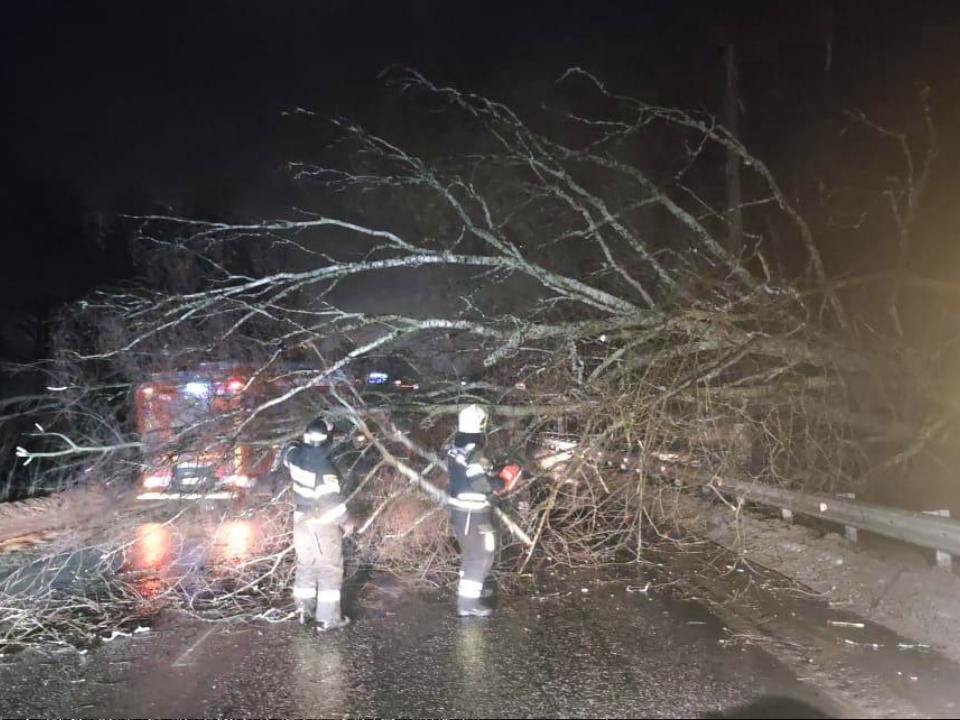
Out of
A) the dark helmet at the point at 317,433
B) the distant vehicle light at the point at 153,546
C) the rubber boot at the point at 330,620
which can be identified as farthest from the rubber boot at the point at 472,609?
the distant vehicle light at the point at 153,546

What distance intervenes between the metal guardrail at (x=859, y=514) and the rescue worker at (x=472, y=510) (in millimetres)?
2088

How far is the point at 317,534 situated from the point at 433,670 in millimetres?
1394

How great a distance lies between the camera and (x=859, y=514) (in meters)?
5.61

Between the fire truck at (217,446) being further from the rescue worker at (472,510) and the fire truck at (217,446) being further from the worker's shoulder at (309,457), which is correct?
the rescue worker at (472,510)

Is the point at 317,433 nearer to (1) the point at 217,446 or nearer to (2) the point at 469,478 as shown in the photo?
(2) the point at 469,478

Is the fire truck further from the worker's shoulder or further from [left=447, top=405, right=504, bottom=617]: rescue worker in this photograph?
[left=447, top=405, right=504, bottom=617]: rescue worker

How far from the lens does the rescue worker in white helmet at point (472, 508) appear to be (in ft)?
17.2

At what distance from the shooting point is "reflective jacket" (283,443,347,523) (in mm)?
5250

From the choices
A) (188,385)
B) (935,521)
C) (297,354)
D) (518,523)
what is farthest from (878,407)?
(188,385)

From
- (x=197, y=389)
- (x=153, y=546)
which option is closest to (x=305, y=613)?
(x=153, y=546)

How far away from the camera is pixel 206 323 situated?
888 centimetres

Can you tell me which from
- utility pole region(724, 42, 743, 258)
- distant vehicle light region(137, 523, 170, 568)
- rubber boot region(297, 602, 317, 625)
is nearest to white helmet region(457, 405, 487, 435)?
rubber boot region(297, 602, 317, 625)

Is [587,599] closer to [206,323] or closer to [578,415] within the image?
[578,415]

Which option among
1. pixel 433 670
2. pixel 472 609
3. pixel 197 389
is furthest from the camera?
pixel 197 389
